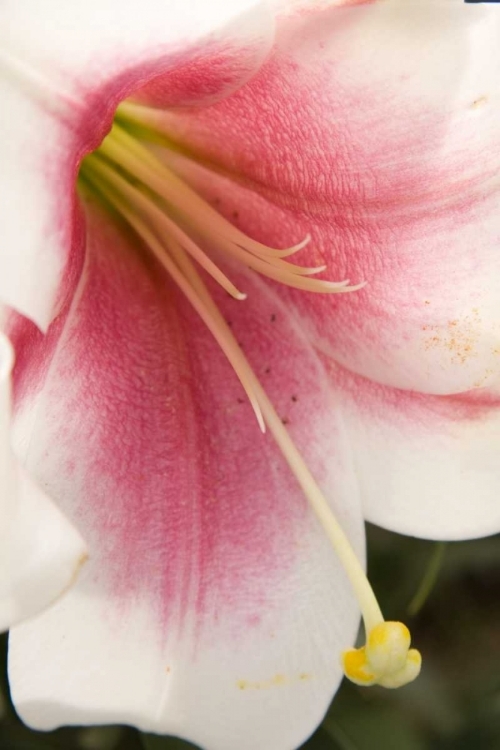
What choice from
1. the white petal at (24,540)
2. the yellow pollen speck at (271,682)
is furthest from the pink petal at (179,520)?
the white petal at (24,540)

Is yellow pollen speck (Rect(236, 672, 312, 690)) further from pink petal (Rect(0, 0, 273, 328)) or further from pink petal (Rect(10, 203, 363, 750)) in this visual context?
pink petal (Rect(0, 0, 273, 328))

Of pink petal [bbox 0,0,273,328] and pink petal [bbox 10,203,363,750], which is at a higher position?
pink petal [bbox 0,0,273,328]

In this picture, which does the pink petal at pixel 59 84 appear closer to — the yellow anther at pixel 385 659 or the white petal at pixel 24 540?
the white petal at pixel 24 540

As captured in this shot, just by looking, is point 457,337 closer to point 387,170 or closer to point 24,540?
point 387,170

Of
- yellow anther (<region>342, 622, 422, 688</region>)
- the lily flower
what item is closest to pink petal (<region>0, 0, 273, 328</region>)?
the lily flower

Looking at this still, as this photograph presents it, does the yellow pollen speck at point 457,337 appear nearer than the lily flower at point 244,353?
No

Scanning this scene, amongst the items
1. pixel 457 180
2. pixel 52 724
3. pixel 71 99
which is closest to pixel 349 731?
pixel 52 724
